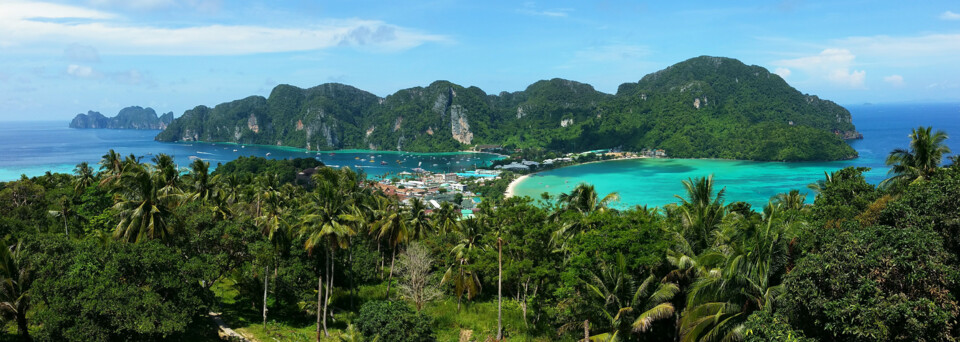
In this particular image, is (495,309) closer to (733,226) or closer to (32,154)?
(733,226)

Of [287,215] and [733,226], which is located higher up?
[733,226]

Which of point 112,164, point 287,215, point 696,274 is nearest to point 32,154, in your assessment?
point 112,164

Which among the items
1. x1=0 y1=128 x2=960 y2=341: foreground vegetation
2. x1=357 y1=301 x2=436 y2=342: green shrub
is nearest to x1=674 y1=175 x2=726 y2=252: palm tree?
x1=0 y1=128 x2=960 y2=341: foreground vegetation

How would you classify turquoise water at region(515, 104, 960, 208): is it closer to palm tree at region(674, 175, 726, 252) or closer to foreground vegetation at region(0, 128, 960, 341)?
foreground vegetation at region(0, 128, 960, 341)

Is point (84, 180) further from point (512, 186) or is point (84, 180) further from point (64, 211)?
point (512, 186)

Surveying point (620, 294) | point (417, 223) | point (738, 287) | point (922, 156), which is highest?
point (922, 156)

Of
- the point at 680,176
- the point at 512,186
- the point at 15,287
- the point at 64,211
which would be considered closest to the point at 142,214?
the point at 15,287
